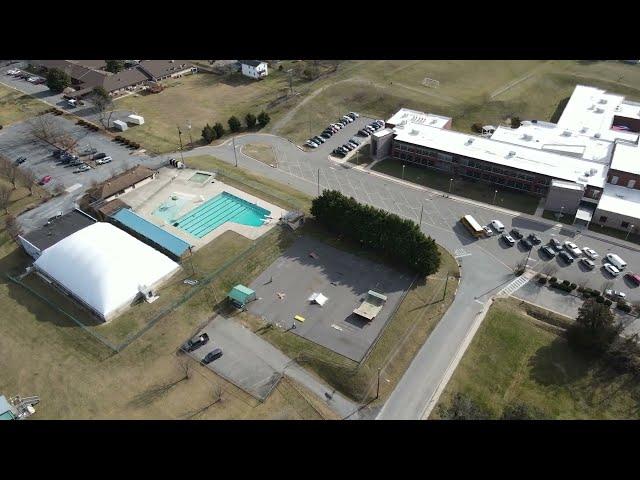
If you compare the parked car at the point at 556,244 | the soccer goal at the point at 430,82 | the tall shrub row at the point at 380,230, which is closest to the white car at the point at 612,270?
the parked car at the point at 556,244

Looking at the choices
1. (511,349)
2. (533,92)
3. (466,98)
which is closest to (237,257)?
(511,349)

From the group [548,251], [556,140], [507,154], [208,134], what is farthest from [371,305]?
[556,140]

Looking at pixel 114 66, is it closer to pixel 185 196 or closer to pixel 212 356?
pixel 185 196

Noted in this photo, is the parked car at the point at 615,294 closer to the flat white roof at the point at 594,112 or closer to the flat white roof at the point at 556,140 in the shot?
the flat white roof at the point at 556,140

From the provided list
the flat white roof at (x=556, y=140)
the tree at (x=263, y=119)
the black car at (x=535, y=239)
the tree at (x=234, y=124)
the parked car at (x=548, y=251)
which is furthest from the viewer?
the tree at (x=263, y=119)

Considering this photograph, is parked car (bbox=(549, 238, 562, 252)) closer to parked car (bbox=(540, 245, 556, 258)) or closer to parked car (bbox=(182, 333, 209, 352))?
parked car (bbox=(540, 245, 556, 258))

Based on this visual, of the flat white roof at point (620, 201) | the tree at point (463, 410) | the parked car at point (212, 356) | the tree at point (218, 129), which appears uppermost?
the flat white roof at point (620, 201)

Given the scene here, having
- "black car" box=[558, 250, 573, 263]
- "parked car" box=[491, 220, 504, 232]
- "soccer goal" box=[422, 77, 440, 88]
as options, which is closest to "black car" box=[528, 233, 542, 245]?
"black car" box=[558, 250, 573, 263]
